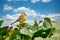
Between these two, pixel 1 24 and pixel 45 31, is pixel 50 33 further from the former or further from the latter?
pixel 1 24

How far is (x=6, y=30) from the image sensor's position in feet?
0.93

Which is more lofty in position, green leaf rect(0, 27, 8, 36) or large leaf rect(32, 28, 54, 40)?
large leaf rect(32, 28, 54, 40)

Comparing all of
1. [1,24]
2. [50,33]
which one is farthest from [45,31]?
[1,24]

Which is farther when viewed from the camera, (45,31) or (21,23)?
(21,23)

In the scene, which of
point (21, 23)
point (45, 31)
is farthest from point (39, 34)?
point (21, 23)

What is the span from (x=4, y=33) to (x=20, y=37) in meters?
0.06

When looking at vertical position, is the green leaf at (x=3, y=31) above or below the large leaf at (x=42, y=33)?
below

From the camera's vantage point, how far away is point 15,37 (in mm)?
250

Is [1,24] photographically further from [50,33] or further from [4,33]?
[50,33]

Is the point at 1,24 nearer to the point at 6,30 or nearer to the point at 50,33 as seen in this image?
the point at 6,30

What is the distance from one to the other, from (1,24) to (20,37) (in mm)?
71

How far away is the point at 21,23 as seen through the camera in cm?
33

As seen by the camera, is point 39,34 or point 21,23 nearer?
point 39,34

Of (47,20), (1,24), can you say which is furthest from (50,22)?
(1,24)
